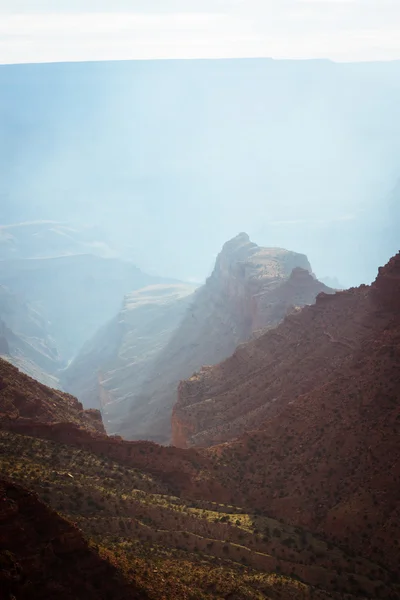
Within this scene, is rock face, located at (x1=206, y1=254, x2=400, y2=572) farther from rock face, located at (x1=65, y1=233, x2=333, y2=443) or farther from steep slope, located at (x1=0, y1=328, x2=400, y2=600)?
rock face, located at (x1=65, y1=233, x2=333, y2=443)

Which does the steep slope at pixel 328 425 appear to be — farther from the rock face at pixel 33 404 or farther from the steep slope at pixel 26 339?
the steep slope at pixel 26 339

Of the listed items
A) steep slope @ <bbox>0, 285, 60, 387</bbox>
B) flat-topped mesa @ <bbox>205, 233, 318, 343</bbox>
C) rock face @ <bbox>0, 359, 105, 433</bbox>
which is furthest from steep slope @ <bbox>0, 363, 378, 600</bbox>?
steep slope @ <bbox>0, 285, 60, 387</bbox>

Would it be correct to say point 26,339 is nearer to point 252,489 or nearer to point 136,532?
point 252,489

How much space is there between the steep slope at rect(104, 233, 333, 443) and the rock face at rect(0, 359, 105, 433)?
86.1 ft

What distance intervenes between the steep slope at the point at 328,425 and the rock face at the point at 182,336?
791 inches

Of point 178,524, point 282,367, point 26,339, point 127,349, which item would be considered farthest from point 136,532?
point 26,339

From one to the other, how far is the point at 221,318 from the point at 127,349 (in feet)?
107

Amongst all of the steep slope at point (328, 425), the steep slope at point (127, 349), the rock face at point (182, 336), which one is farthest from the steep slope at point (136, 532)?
the steep slope at point (127, 349)

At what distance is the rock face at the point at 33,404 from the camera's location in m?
32.8

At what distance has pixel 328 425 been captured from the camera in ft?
101

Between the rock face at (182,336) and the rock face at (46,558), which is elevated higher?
the rock face at (182,336)

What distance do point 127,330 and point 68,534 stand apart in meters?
120

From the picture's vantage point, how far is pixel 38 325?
167 meters

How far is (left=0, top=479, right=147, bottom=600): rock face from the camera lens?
1608cm
